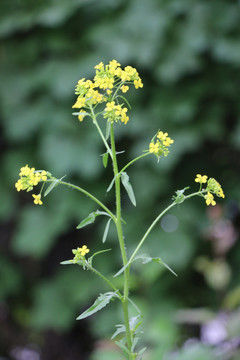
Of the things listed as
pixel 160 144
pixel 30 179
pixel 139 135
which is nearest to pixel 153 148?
pixel 160 144

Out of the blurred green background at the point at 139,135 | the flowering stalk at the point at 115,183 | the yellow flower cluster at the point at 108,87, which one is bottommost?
the flowering stalk at the point at 115,183

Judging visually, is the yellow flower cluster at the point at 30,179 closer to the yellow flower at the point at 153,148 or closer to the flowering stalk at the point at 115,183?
the flowering stalk at the point at 115,183

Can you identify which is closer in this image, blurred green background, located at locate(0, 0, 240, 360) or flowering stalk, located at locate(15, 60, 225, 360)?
flowering stalk, located at locate(15, 60, 225, 360)

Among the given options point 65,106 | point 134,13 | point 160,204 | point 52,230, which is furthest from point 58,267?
point 134,13

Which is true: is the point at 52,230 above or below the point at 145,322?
above

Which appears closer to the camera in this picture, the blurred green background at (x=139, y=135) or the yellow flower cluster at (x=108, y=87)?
the yellow flower cluster at (x=108, y=87)

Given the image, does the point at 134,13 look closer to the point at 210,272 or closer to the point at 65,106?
the point at 65,106

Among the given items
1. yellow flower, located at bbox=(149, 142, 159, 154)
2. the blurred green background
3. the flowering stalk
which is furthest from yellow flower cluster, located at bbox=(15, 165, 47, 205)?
the blurred green background

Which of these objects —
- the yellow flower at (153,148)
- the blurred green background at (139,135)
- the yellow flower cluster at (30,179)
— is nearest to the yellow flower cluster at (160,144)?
the yellow flower at (153,148)

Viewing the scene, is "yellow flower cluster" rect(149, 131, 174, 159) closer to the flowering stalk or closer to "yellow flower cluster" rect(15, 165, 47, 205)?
the flowering stalk
